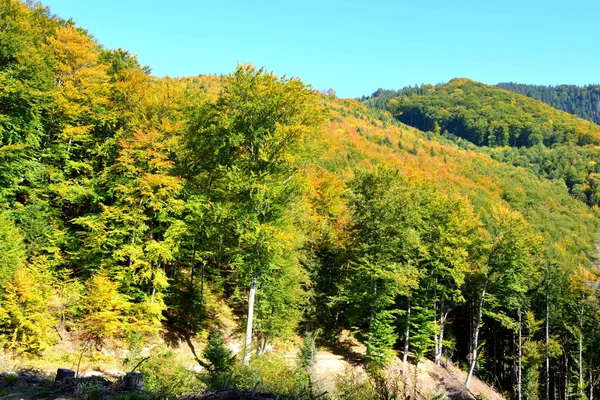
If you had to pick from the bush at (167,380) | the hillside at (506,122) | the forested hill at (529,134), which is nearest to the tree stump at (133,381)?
the bush at (167,380)

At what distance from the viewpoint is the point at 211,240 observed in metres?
20.2

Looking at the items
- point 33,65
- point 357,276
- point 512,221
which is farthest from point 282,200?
point 512,221

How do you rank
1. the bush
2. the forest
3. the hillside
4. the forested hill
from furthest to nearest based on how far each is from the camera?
the hillside → the forested hill → the forest → the bush

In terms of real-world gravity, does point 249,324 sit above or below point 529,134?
below

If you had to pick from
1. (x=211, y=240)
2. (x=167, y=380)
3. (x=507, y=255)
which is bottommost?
(x=167, y=380)

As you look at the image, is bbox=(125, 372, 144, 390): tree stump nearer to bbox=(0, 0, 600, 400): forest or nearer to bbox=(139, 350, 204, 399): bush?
bbox=(139, 350, 204, 399): bush

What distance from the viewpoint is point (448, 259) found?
27172 millimetres

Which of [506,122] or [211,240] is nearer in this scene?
[211,240]

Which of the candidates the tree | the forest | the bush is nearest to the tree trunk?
the forest

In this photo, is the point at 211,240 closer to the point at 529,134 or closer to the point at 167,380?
the point at 167,380

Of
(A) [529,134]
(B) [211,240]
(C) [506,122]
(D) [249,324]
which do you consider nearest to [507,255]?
(D) [249,324]

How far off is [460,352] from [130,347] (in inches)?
1339

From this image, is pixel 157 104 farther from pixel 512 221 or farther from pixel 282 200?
pixel 512 221

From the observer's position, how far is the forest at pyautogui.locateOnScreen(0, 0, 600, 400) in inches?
576
